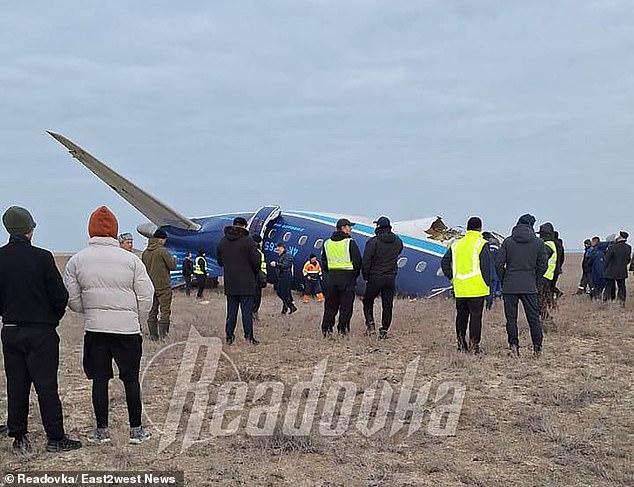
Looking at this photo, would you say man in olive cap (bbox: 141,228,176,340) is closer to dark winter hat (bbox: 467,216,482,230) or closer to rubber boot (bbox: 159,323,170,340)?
rubber boot (bbox: 159,323,170,340)

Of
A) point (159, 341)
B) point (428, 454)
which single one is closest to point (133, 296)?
point (428, 454)

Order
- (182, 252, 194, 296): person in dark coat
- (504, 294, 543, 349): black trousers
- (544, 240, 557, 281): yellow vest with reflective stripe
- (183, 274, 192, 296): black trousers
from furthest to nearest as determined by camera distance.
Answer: (183, 274, 192, 296): black trousers < (182, 252, 194, 296): person in dark coat < (544, 240, 557, 281): yellow vest with reflective stripe < (504, 294, 543, 349): black trousers

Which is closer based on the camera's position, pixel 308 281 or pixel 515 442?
pixel 515 442

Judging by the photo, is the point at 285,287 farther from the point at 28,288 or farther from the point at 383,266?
the point at 28,288

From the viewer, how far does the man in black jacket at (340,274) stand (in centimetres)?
1073

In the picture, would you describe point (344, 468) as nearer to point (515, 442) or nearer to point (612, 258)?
point (515, 442)

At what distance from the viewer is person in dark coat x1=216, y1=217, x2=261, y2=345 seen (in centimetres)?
1015

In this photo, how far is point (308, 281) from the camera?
20.3 metres

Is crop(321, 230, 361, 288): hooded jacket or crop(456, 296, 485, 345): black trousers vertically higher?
crop(321, 230, 361, 288): hooded jacket

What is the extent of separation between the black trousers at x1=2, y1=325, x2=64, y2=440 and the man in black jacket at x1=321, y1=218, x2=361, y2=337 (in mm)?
5632

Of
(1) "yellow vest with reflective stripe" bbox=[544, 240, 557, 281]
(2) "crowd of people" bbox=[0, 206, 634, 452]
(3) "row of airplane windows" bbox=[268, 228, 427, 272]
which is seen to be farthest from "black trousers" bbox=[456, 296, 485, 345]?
(3) "row of airplane windows" bbox=[268, 228, 427, 272]

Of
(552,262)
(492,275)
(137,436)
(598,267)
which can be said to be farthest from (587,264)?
(137,436)

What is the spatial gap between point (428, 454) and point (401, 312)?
900 centimetres

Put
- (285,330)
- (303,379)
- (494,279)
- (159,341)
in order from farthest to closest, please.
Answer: (494,279), (285,330), (159,341), (303,379)
